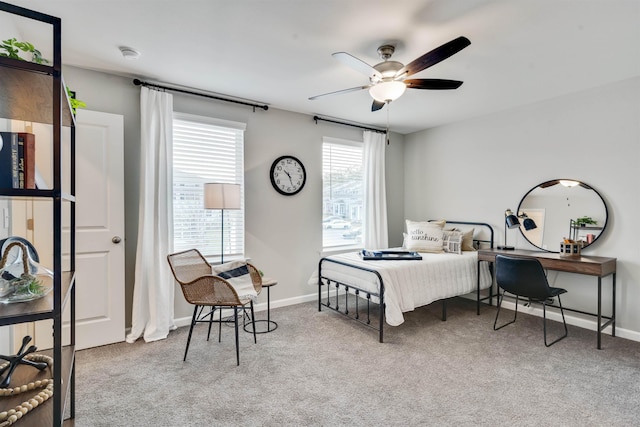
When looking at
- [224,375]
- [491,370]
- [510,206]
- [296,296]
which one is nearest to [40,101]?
[224,375]

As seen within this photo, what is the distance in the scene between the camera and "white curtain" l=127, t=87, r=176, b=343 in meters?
3.28

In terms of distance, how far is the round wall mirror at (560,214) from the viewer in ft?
11.7

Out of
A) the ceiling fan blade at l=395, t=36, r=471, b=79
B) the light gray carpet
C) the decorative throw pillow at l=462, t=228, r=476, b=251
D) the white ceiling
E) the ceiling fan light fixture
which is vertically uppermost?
the white ceiling

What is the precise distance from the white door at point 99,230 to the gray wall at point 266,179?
182mm

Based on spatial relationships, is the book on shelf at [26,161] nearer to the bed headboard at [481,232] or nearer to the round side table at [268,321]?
the round side table at [268,321]

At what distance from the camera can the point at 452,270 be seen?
381cm

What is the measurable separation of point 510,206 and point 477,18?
109 inches

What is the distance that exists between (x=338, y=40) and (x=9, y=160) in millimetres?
2205

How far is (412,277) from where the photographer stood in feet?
11.3

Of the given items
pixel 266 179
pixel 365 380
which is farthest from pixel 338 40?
pixel 365 380

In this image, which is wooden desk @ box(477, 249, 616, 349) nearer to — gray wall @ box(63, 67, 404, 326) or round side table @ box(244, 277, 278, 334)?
→ gray wall @ box(63, 67, 404, 326)

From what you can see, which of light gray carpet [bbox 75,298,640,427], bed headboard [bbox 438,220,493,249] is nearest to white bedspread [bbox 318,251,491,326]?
light gray carpet [bbox 75,298,640,427]

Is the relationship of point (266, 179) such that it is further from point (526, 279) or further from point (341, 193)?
point (526, 279)

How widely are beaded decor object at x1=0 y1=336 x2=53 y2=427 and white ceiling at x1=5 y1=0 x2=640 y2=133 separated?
205 centimetres
